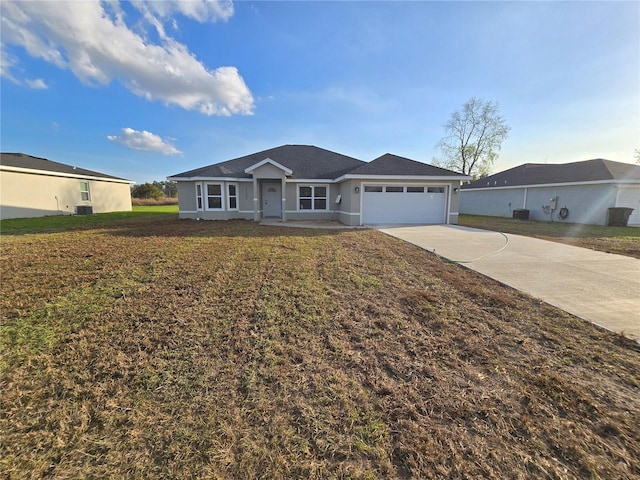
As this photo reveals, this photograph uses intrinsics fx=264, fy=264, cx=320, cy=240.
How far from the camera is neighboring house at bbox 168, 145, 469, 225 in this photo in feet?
45.8

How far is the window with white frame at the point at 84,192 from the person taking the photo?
1989 centimetres

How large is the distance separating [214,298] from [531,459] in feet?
12.8

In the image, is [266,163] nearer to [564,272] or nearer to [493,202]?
[564,272]

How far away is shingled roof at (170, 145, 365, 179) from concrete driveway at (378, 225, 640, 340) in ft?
30.7

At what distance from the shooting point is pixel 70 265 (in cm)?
564

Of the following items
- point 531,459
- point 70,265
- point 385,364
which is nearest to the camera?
point 531,459

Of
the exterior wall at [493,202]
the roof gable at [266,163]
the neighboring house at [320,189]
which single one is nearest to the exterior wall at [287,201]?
the neighboring house at [320,189]

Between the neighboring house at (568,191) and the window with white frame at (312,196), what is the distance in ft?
50.2

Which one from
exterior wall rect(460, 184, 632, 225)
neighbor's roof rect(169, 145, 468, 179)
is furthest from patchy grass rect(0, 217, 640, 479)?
exterior wall rect(460, 184, 632, 225)

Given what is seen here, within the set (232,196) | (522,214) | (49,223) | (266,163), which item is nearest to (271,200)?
(232,196)

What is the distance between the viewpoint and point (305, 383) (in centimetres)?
238

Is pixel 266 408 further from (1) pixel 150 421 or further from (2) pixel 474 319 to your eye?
(2) pixel 474 319

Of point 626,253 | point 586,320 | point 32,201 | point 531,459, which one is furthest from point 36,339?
point 32,201

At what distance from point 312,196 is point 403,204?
5.56m
